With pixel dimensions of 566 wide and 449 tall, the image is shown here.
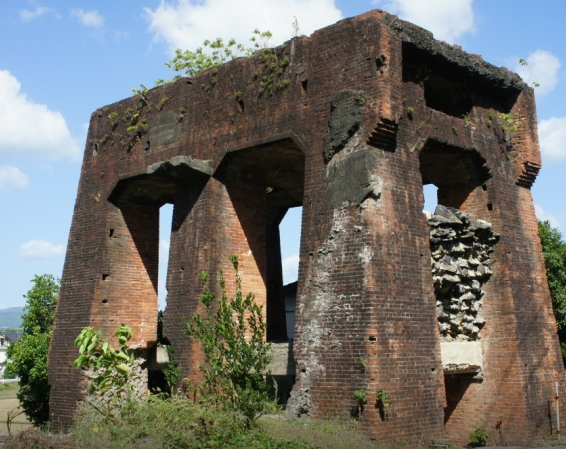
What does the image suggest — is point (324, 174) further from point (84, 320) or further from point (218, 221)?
point (84, 320)

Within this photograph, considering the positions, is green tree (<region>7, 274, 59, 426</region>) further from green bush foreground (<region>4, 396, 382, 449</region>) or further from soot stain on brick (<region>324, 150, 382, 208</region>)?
soot stain on brick (<region>324, 150, 382, 208</region>)

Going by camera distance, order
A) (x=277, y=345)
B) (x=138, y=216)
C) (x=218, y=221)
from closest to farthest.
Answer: (x=277, y=345)
(x=218, y=221)
(x=138, y=216)

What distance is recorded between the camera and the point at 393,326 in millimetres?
10945

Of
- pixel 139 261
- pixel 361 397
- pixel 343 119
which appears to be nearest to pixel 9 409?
pixel 139 261

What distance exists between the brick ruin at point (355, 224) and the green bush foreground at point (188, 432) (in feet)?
1.87

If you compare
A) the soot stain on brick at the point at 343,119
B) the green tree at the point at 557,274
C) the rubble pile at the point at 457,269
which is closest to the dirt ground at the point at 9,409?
the soot stain on brick at the point at 343,119

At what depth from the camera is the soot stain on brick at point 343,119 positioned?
1161 cm

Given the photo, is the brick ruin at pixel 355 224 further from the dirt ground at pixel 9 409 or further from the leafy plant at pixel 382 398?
the dirt ground at pixel 9 409

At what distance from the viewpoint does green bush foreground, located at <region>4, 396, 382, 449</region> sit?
923cm

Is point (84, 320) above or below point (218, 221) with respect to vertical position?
below

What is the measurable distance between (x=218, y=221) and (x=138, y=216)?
311 cm

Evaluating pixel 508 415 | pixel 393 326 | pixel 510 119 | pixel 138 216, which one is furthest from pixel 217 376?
pixel 510 119

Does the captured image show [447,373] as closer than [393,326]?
No

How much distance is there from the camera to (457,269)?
1285cm
